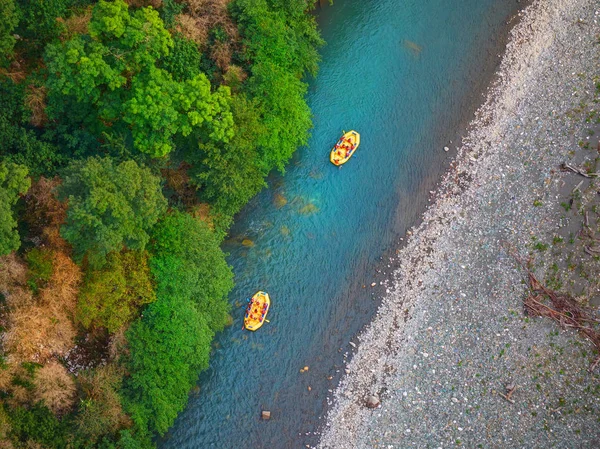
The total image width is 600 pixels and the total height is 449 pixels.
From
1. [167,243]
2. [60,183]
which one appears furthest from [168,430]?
[60,183]

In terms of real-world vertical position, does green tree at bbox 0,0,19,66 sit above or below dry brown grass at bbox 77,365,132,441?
above

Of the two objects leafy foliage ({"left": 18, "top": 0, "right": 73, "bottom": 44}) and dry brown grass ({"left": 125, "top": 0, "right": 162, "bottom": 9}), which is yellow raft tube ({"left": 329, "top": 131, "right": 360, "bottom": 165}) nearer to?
dry brown grass ({"left": 125, "top": 0, "right": 162, "bottom": 9})

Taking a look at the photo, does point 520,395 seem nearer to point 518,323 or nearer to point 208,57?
point 518,323

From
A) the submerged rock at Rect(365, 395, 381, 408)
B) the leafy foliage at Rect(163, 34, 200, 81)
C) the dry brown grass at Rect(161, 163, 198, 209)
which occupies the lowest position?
the submerged rock at Rect(365, 395, 381, 408)

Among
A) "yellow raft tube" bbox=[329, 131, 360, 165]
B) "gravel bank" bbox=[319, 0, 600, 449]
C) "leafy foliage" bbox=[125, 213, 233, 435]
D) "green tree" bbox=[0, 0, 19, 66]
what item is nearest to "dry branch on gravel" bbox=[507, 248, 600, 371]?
"gravel bank" bbox=[319, 0, 600, 449]

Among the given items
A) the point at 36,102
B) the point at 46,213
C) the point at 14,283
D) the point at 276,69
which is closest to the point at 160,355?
the point at 14,283

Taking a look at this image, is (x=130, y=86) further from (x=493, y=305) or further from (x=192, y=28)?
(x=493, y=305)
